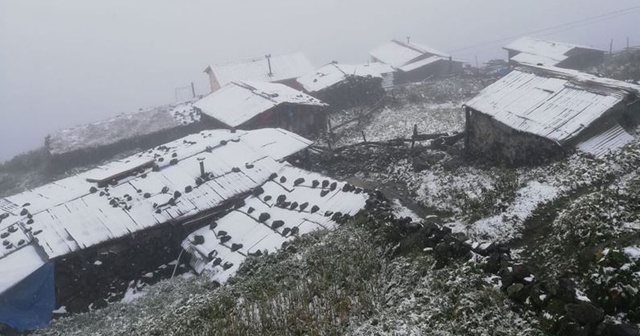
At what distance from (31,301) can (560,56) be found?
142 feet

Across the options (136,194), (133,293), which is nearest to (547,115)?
(136,194)

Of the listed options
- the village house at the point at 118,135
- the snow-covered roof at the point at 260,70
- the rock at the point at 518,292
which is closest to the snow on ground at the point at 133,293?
the rock at the point at 518,292

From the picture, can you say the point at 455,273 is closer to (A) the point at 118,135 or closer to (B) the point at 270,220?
(B) the point at 270,220

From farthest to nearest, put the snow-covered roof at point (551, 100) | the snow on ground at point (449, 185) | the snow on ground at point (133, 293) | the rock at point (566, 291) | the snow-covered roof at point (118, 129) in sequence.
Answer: the snow-covered roof at point (118, 129) < the snow-covered roof at point (551, 100) < the snow on ground at point (449, 185) < the snow on ground at point (133, 293) < the rock at point (566, 291)

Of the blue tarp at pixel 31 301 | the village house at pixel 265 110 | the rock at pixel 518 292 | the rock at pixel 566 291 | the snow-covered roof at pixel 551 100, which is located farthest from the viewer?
the village house at pixel 265 110

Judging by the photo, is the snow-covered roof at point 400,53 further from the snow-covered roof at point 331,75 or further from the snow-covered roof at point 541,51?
the snow-covered roof at point 331,75

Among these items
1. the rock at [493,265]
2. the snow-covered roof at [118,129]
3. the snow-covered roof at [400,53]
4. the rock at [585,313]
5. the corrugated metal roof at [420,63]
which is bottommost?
the corrugated metal roof at [420,63]

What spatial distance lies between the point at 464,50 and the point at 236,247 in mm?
72832

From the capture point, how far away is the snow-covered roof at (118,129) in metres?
29.8

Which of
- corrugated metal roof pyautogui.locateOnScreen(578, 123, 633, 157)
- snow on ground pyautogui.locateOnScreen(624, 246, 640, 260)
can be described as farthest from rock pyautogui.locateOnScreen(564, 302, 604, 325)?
corrugated metal roof pyautogui.locateOnScreen(578, 123, 633, 157)

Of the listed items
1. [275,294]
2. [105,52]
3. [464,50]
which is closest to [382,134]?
[275,294]

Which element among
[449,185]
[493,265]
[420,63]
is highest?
[493,265]

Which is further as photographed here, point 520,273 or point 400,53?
point 400,53

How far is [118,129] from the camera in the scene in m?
31.8
